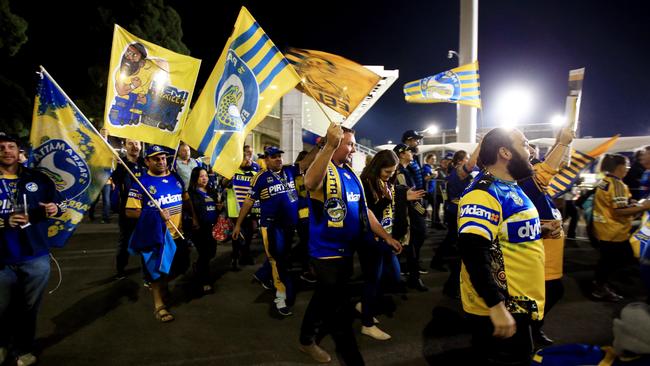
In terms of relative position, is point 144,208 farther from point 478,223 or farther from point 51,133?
point 478,223

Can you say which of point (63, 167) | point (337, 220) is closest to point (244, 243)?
point (63, 167)

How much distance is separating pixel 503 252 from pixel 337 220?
1294 millimetres

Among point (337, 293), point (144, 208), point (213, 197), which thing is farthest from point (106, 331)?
point (337, 293)

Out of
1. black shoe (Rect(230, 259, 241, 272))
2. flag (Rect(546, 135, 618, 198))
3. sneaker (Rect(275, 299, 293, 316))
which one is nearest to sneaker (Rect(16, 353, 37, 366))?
sneaker (Rect(275, 299, 293, 316))

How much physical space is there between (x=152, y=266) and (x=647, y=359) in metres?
4.27

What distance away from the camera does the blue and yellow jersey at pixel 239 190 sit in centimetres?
661

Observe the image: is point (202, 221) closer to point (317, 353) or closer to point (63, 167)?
point (63, 167)

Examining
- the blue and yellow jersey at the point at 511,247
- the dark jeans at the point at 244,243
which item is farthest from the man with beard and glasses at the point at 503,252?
the dark jeans at the point at 244,243

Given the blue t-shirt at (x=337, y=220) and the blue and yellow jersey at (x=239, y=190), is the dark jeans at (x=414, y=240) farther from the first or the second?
the blue and yellow jersey at (x=239, y=190)

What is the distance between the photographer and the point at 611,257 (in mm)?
4809

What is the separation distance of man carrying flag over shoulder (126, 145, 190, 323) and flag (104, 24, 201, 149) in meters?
0.34

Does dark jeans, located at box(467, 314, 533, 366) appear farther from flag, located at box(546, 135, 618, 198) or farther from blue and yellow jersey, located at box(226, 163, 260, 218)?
blue and yellow jersey, located at box(226, 163, 260, 218)

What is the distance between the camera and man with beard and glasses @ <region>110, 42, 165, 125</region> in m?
3.79

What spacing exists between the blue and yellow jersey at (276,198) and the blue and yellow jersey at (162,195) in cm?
100
